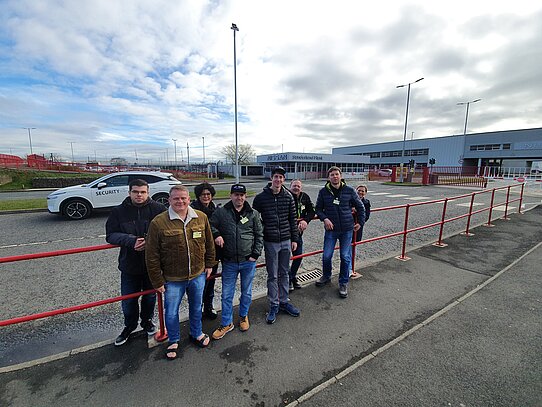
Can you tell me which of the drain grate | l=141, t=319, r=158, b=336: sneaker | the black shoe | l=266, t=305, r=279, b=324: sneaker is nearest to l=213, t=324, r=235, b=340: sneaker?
the black shoe

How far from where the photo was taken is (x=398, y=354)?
2.54 metres

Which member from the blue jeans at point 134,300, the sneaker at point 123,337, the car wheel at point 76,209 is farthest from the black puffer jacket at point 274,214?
the car wheel at point 76,209

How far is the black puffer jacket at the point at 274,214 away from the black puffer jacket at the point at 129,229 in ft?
3.75

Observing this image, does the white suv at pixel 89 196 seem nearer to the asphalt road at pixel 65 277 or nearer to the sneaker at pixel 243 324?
the asphalt road at pixel 65 277

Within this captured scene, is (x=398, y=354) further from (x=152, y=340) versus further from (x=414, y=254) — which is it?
(x=414, y=254)

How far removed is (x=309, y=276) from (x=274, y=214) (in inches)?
74.1

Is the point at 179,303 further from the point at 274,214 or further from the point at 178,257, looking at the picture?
the point at 274,214

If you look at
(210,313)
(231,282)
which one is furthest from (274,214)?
(210,313)

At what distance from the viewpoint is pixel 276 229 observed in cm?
296

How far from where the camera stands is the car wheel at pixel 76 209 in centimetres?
829

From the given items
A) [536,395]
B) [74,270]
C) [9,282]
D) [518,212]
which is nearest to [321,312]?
[536,395]

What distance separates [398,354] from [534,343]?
157 centimetres

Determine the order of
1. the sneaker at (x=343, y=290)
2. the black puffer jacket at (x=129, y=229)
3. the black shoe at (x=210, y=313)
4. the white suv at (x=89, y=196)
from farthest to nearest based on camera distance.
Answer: the white suv at (x=89, y=196) → the sneaker at (x=343, y=290) → the black shoe at (x=210, y=313) → the black puffer jacket at (x=129, y=229)

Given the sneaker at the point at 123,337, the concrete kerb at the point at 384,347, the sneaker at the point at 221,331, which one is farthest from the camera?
the sneaker at the point at 221,331
